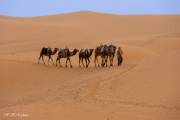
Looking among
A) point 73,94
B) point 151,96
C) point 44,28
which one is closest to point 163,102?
point 151,96

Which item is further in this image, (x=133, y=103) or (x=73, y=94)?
(x=73, y=94)

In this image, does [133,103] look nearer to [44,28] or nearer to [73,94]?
[73,94]

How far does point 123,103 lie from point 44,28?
40.5m

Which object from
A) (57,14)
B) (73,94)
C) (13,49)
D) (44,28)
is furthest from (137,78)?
(57,14)

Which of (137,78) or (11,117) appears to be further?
(137,78)

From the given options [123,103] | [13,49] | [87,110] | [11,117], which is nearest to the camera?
[11,117]

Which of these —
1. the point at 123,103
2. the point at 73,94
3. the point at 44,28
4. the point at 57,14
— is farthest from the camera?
the point at 57,14

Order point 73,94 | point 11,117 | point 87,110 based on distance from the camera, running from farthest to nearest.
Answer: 1. point 73,94
2. point 87,110
3. point 11,117

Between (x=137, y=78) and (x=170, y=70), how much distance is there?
1.07 metres

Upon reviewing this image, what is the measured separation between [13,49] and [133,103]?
1096 inches

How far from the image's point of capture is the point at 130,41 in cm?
4381

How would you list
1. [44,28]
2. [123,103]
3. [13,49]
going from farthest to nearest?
[44,28] → [13,49] → [123,103]

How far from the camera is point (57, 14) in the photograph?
245ft

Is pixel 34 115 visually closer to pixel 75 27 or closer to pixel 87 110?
pixel 87 110
